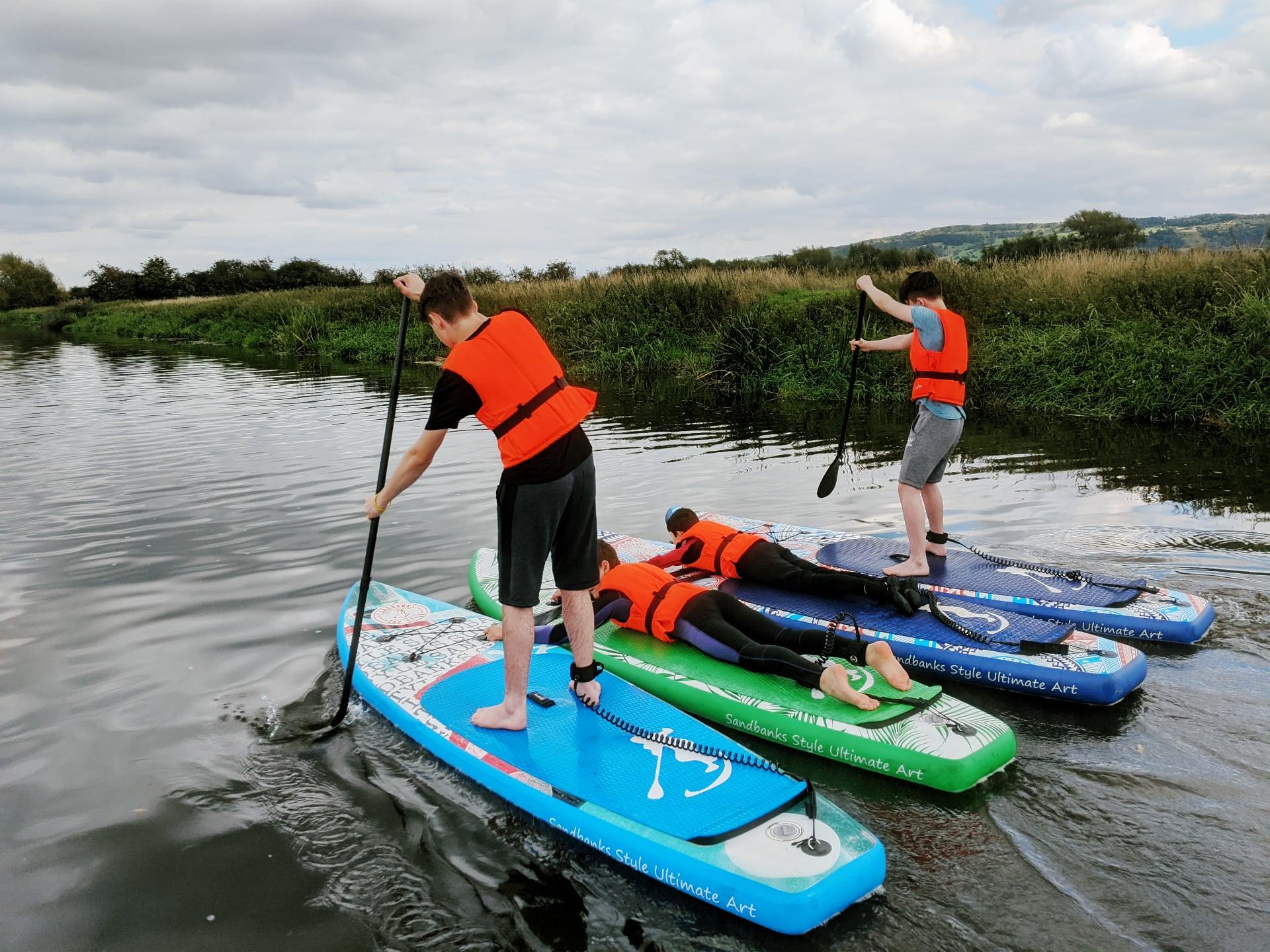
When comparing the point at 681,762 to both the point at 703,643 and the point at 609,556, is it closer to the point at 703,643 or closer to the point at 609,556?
the point at 703,643

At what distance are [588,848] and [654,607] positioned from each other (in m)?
1.98

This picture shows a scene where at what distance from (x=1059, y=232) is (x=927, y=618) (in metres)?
44.1

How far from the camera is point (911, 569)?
6.60 meters

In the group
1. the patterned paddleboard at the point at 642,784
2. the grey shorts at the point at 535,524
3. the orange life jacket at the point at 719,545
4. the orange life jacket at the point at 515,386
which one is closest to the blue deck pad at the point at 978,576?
the orange life jacket at the point at 719,545

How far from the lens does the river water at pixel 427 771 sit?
3.40m

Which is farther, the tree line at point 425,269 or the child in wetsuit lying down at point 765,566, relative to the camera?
the tree line at point 425,269

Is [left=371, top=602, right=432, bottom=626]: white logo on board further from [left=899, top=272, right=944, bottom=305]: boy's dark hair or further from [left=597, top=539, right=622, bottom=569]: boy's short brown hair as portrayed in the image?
[left=899, top=272, right=944, bottom=305]: boy's dark hair

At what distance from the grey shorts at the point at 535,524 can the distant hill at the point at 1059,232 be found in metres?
17.4

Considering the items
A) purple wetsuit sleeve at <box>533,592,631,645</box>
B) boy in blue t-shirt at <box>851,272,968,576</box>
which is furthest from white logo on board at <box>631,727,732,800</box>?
boy in blue t-shirt at <box>851,272,968,576</box>

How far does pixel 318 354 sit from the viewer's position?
3309cm

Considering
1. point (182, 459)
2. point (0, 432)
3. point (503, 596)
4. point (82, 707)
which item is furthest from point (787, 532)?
point (0, 432)

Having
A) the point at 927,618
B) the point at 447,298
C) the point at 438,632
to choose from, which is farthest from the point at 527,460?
the point at 927,618

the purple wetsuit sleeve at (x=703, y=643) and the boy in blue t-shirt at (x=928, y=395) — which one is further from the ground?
the boy in blue t-shirt at (x=928, y=395)

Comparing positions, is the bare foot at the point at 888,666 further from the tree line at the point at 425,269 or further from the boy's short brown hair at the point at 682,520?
the tree line at the point at 425,269
